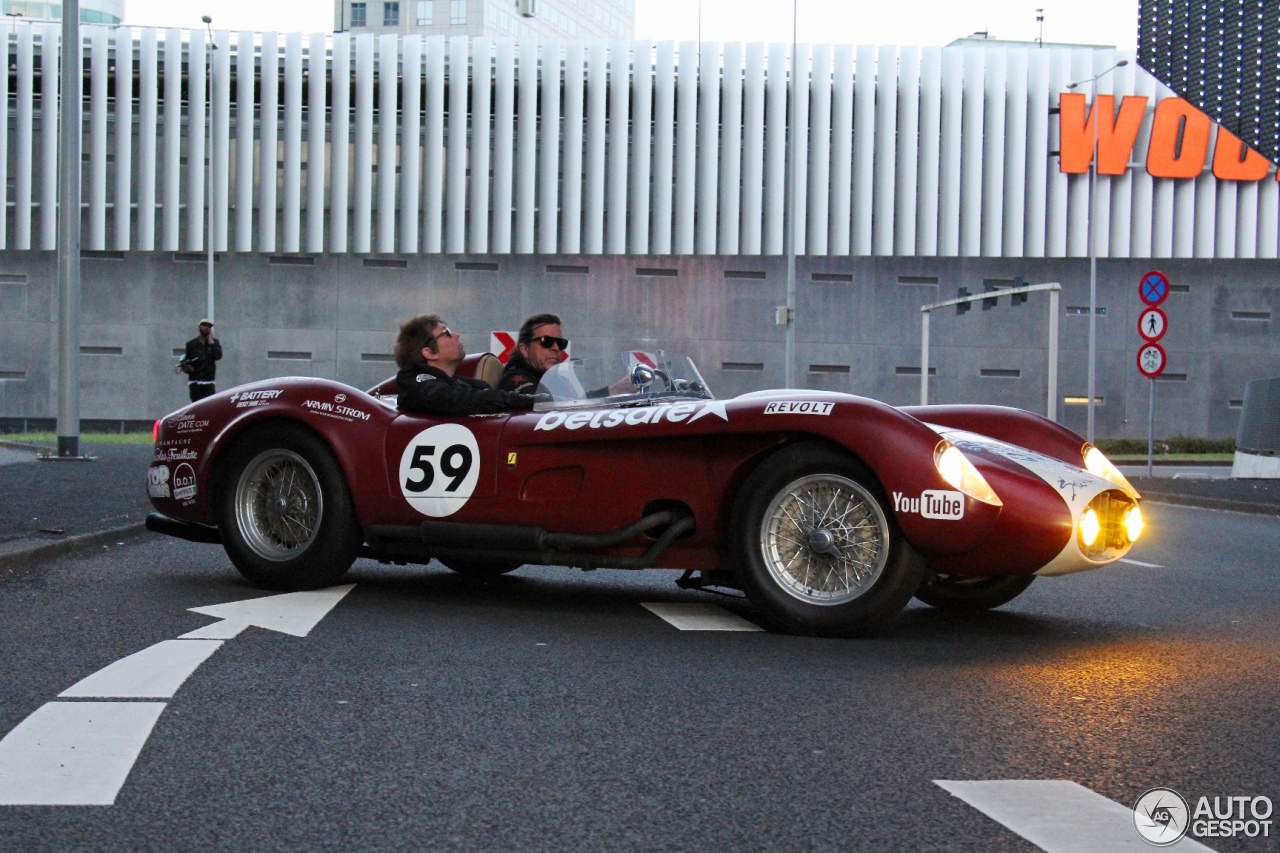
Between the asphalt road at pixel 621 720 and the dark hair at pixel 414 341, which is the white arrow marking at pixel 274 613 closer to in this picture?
the asphalt road at pixel 621 720

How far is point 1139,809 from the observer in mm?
3342

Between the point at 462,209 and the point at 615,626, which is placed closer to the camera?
the point at 615,626

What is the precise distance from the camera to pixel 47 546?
27.6 feet

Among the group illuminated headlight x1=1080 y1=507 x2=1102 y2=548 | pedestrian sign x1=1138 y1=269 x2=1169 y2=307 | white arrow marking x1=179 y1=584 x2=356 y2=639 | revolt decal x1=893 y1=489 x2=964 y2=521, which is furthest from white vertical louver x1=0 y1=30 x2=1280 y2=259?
revolt decal x1=893 y1=489 x2=964 y2=521

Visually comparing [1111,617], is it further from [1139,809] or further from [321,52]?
[321,52]

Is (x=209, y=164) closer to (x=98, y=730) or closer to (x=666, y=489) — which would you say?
(x=666, y=489)

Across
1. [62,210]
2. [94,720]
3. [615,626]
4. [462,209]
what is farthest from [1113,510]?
[462,209]

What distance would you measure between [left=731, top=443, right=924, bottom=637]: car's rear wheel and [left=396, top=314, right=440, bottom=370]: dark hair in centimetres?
192

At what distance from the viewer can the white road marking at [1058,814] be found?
3.05 metres

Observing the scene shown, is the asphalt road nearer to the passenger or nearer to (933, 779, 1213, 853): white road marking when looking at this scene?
(933, 779, 1213, 853): white road marking

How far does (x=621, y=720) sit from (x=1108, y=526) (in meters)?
2.60

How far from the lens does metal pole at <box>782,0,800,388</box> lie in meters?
34.9

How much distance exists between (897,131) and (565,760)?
119ft

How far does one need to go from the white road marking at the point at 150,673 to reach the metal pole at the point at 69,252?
14.4 metres
